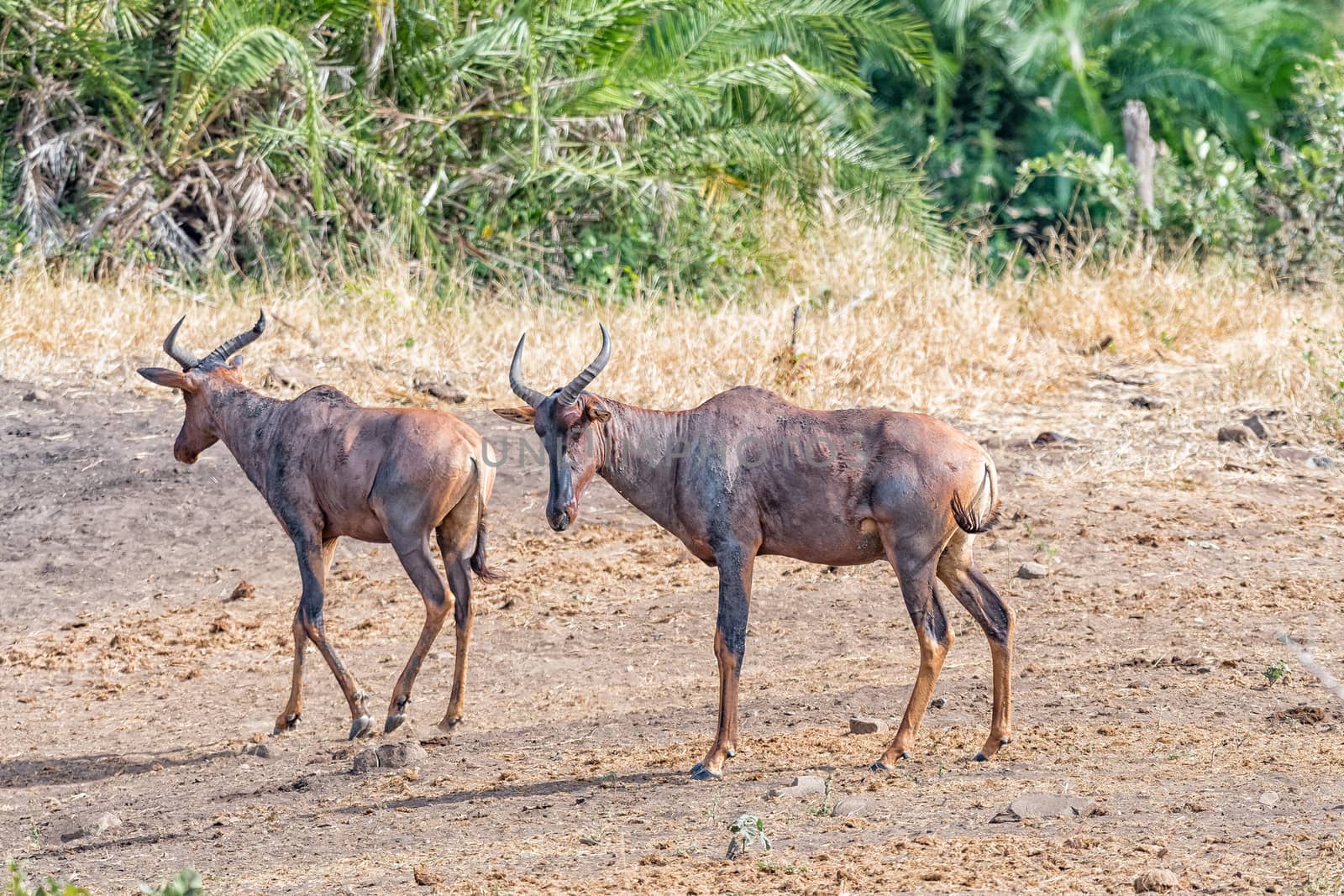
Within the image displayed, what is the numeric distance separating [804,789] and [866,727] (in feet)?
2.89

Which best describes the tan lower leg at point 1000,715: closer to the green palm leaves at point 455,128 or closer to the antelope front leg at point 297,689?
the antelope front leg at point 297,689

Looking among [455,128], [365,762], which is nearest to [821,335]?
[455,128]

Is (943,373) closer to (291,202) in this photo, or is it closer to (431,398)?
(431,398)

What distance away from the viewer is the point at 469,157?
16047mm

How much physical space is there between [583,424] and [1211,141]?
1332 cm

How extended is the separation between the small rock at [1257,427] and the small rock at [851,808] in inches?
251

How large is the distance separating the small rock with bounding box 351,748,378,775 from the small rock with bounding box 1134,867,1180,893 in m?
3.45

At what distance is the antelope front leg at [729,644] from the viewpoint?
21.9 ft

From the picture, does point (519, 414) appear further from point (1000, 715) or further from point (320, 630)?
point (1000, 715)

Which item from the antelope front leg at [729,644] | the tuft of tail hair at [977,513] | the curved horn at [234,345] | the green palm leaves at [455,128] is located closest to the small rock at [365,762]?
the antelope front leg at [729,644]

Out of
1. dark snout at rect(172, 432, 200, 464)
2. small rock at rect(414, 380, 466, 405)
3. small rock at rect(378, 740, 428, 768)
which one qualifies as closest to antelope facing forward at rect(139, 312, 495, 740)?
dark snout at rect(172, 432, 200, 464)

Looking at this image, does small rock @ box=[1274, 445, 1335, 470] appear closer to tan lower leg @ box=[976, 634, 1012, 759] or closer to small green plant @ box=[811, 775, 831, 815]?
tan lower leg @ box=[976, 634, 1012, 759]

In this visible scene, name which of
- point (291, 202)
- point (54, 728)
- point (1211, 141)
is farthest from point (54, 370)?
point (1211, 141)

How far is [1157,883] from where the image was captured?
16.4 ft
